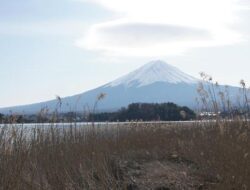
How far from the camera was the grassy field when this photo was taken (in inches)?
203

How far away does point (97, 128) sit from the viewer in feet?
32.4

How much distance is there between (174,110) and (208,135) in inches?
829

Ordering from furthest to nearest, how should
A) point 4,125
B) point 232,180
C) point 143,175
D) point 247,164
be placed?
1. point 143,175
2. point 4,125
3. point 247,164
4. point 232,180

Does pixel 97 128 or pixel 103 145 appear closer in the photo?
pixel 103 145

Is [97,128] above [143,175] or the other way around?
above

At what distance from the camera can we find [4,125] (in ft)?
18.1

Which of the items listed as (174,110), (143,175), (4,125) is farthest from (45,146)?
(174,110)

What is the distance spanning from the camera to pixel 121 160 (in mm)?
7629

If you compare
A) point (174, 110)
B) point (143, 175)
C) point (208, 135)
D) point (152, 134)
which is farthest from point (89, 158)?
point (174, 110)

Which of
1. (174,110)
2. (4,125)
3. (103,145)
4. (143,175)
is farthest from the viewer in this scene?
(174,110)

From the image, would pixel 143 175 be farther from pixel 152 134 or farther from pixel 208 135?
pixel 152 134

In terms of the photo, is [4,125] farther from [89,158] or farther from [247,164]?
[247,164]

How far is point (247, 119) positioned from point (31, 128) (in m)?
3.18

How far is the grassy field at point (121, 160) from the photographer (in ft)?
16.9
